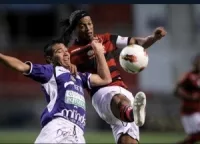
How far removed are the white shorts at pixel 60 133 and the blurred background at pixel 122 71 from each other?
1118 cm

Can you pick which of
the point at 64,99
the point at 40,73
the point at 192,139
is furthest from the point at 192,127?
the point at 40,73

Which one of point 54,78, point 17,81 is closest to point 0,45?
point 17,81

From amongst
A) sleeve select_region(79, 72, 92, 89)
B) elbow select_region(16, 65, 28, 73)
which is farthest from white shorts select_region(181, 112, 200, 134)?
elbow select_region(16, 65, 28, 73)

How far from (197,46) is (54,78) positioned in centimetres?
1693

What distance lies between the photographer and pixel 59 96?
8.73m

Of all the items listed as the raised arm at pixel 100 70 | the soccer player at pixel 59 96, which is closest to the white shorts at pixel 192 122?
the raised arm at pixel 100 70

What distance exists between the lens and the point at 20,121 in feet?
79.0

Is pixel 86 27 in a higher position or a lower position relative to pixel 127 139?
higher

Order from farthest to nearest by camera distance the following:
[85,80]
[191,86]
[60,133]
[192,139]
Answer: [191,86], [192,139], [85,80], [60,133]

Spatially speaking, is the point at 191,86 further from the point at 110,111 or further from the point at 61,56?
the point at 61,56

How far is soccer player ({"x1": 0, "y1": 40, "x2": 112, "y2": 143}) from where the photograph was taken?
27.6 feet

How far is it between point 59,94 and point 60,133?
53 cm

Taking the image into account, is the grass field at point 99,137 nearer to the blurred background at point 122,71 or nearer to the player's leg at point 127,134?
the blurred background at point 122,71

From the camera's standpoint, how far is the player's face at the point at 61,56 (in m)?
9.03
